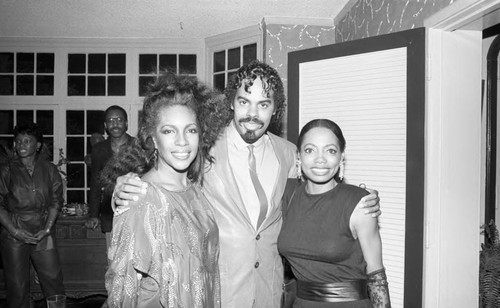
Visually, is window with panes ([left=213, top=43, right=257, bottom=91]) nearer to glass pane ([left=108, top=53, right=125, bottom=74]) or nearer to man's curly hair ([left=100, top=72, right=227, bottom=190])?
glass pane ([left=108, top=53, right=125, bottom=74])

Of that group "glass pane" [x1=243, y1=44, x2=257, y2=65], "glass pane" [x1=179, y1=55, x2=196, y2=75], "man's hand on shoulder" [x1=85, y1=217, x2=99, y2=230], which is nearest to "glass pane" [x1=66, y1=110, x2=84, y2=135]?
"glass pane" [x1=179, y1=55, x2=196, y2=75]

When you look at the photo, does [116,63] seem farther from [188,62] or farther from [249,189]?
[249,189]

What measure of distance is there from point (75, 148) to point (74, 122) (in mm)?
351

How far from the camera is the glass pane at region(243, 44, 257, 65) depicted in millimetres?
5375

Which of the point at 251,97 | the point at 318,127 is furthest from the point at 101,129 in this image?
the point at 318,127

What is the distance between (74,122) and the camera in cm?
620

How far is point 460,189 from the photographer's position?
279 cm

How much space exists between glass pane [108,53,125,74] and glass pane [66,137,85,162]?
1.01 meters

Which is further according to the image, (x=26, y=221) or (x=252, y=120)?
(x=26, y=221)

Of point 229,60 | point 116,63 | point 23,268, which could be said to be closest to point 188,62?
point 229,60

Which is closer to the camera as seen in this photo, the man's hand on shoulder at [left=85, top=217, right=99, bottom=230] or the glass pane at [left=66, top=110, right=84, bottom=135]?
the man's hand on shoulder at [left=85, top=217, right=99, bottom=230]

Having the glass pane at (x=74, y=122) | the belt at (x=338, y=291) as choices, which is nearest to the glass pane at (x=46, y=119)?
the glass pane at (x=74, y=122)

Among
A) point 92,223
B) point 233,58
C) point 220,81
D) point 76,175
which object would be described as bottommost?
point 92,223

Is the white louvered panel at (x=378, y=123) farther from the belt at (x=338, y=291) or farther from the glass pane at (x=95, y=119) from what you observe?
the glass pane at (x=95, y=119)
